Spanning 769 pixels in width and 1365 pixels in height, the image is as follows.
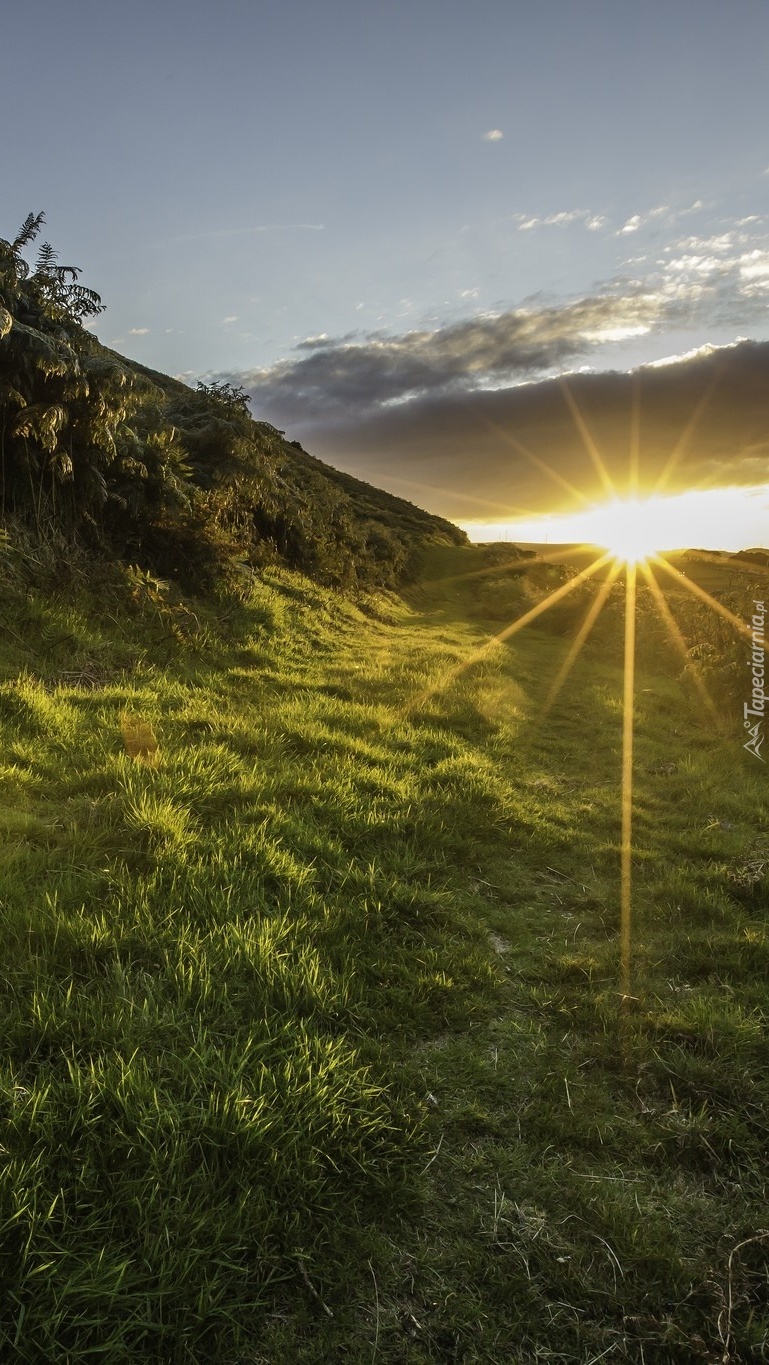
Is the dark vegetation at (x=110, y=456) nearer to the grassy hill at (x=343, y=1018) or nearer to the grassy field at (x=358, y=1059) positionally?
the grassy hill at (x=343, y=1018)

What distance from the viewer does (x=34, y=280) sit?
10.4 m

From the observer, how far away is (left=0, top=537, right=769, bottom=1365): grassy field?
2.25m

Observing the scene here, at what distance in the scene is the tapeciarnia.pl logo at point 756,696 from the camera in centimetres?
987

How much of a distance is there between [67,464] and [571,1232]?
32.6ft

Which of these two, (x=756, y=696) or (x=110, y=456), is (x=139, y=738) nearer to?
(x=110, y=456)

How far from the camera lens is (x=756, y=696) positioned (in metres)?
10.9

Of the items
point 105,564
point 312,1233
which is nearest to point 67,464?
point 105,564

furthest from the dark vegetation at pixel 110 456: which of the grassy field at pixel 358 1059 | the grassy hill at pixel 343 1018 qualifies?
the grassy field at pixel 358 1059

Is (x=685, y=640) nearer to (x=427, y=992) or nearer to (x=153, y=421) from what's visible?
(x=153, y=421)

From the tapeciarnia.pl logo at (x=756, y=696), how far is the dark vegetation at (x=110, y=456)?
368 inches

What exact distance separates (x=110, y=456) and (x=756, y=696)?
35.3 feet

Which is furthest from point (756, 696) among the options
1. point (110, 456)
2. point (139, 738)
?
point (110, 456)

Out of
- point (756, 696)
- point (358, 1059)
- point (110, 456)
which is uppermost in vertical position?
point (110, 456)

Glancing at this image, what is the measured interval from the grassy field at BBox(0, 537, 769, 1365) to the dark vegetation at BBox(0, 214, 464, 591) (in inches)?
165
